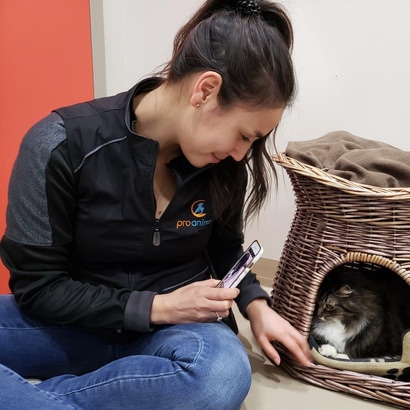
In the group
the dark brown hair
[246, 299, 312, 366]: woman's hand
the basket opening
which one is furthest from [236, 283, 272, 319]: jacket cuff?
the dark brown hair

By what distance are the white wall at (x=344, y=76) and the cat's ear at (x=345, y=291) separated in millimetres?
570

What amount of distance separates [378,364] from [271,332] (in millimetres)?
269

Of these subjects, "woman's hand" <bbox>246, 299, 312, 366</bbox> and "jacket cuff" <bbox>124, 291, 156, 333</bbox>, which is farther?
"woman's hand" <bbox>246, 299, 312, 366</bbox>

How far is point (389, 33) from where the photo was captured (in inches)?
59.4

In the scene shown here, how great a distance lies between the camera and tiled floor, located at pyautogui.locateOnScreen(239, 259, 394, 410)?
1.10 metres

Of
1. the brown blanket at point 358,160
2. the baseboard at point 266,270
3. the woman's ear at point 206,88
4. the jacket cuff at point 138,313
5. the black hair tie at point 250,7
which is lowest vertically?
the baseboard at point 266,270

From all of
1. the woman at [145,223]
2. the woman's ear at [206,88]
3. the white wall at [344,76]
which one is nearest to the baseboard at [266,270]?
the white wall at [344,76]

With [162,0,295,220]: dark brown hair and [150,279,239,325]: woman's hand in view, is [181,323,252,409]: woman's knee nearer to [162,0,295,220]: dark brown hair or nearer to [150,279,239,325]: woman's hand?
[150,279,239,325]: woman's hand

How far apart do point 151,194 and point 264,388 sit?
0.57 m

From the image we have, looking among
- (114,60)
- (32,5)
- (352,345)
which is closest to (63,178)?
(352,345)

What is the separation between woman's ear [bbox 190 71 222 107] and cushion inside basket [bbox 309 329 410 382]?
666mm

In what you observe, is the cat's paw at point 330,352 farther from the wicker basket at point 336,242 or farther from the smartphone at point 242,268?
the smartphone at point 242,268

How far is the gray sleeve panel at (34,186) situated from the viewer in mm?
878

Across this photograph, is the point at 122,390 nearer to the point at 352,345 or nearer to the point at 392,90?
the point at 352,345
